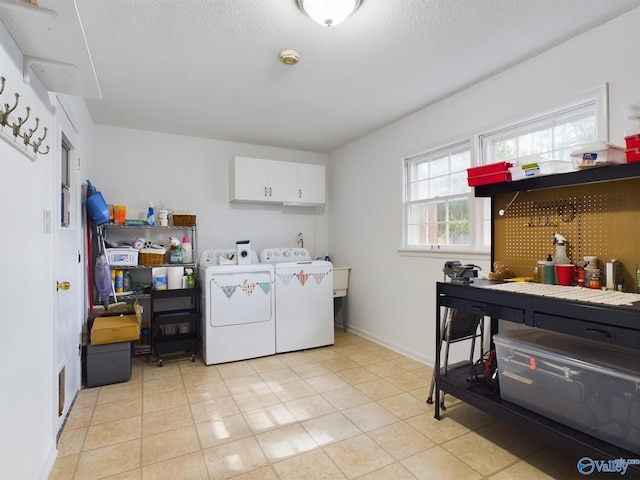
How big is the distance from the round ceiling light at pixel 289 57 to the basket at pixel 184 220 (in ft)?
6.97

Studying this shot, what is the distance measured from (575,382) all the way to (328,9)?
7.50ft

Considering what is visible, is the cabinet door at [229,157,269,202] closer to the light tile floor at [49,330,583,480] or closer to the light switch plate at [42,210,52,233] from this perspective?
the light tile floor at [49,330,583,480]

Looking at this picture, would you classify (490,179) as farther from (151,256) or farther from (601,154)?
(151,256)

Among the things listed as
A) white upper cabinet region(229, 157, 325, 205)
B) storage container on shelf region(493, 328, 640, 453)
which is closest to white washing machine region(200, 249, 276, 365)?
white upper cabinet region(229, 157, 325, 205)

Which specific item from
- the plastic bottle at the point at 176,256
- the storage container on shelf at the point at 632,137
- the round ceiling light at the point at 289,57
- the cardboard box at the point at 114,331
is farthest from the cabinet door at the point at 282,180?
the storage container on shelf at the point at 632,137

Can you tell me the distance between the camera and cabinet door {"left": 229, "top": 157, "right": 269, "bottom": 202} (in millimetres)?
4066

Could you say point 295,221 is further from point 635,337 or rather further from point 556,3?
point 635,337

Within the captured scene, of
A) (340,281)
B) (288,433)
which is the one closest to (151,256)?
(340,281)

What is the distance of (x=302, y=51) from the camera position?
2266 millimetres

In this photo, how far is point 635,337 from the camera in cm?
138

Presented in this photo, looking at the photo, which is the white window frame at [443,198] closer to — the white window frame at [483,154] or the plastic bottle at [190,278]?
the white window frame at [483,154]

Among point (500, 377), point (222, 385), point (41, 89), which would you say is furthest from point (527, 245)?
point (41, 89)

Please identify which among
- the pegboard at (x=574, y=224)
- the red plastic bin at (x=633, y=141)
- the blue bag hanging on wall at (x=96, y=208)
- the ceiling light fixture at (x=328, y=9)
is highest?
the ceiling light fixture at (x=328, y=9)

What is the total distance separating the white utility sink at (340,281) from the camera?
14.3 feet
